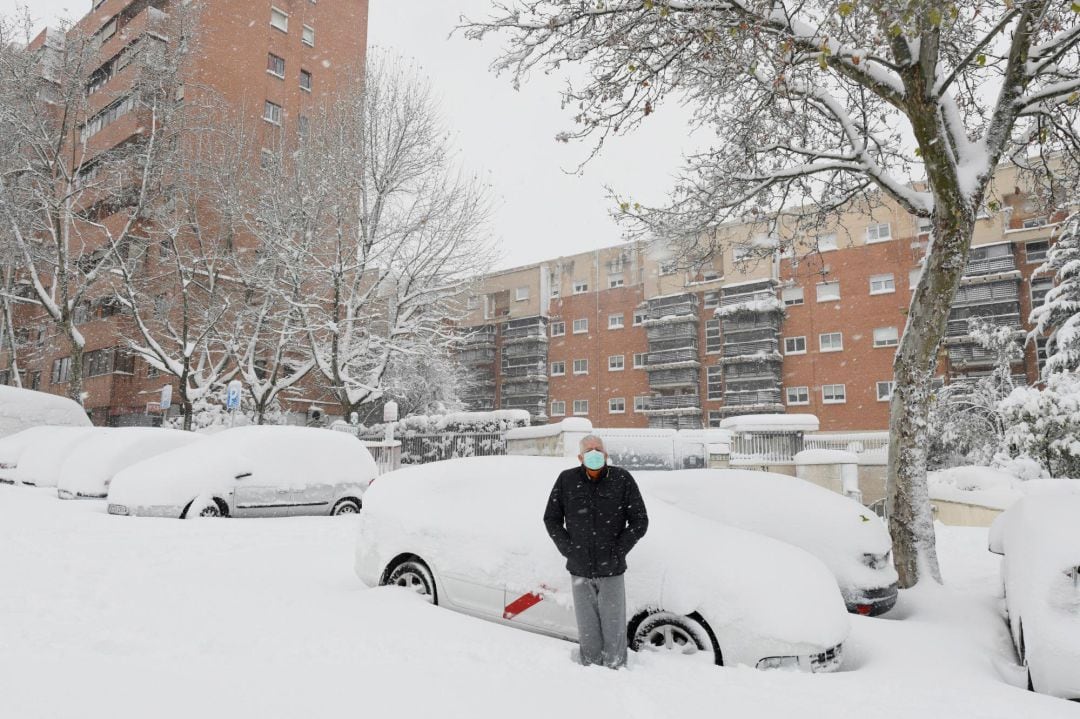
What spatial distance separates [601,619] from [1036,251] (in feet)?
142

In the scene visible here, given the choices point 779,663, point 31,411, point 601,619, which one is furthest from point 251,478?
point 31,411

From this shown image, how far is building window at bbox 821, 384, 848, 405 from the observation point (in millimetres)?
40344

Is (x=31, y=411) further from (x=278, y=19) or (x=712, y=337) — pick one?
(x=712, y=337)

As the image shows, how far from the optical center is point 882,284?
40.2 meters

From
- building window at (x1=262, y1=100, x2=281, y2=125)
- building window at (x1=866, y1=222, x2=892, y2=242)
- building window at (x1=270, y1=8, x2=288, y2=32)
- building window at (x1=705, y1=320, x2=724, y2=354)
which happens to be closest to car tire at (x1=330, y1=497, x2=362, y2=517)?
building window at (x1=262, y1=100, x2=281, y2=125)

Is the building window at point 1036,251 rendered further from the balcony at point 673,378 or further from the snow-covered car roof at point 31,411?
the snow-covered car roof at point 31,411

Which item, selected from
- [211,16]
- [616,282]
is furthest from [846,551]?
[616,282]

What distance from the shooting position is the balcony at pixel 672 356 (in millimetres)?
46562

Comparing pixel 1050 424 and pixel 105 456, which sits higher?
pixel 105 456

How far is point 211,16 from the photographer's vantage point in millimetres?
32875

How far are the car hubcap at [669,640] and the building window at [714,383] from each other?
42.8m

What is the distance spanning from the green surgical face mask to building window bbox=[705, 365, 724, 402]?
4306 cm

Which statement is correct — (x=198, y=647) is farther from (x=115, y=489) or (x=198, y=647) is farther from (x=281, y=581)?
(x=115, y=489)

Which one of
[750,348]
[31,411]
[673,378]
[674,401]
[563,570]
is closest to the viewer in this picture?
[563,570]
